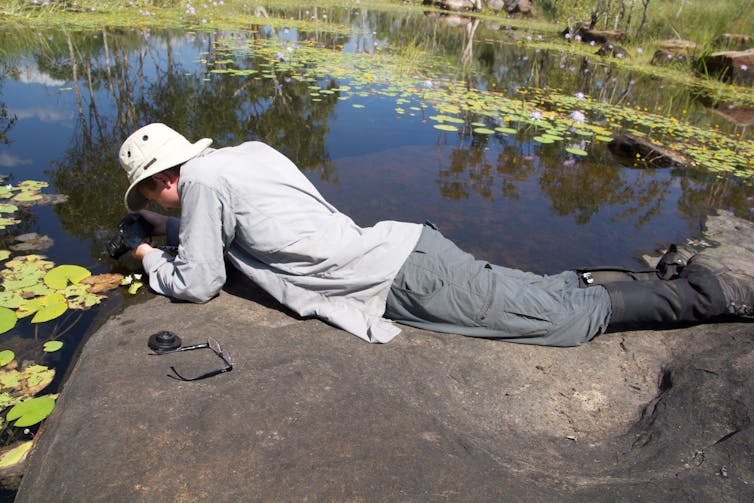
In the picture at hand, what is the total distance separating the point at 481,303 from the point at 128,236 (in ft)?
5.39

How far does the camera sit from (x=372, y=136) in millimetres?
4871

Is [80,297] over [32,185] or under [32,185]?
under

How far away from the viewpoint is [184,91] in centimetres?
523

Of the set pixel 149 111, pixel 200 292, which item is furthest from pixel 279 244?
pixel 149 111

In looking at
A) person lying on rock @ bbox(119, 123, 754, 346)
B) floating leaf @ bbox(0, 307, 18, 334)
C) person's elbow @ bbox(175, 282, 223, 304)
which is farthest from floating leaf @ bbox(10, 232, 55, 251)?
person's elbow @ bbox(175, 282, 223, 304)

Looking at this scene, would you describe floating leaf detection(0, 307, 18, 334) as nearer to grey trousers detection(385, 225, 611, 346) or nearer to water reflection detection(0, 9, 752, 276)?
water reflection detection(0, 9, 752, 276)

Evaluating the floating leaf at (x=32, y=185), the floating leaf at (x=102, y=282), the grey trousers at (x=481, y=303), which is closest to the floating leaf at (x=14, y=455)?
the floating leaf at (x=102, y=282)

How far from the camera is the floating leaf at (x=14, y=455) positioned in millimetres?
1610

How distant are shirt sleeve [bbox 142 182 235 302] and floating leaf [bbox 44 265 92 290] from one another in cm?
51

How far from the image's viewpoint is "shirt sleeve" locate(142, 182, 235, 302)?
1993 millimetres

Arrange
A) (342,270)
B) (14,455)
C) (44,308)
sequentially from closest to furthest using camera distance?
(14,455)
(342,270)
(44,308)

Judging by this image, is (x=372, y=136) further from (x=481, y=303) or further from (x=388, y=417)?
(x=388, y=417)

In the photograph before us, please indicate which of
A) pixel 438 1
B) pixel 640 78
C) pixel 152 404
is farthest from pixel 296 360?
pixel 438 1

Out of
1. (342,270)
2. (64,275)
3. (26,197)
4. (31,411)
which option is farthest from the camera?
(26,197)
